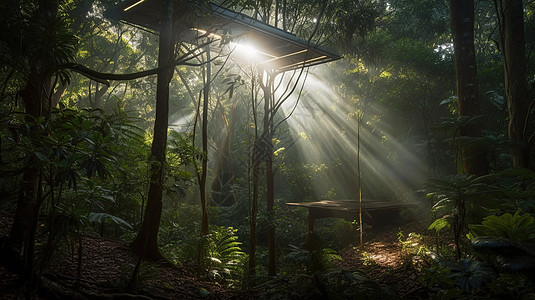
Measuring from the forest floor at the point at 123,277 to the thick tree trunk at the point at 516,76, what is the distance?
6.63ft

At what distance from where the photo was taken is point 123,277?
11.5 feet

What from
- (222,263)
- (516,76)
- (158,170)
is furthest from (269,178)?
(516,76)

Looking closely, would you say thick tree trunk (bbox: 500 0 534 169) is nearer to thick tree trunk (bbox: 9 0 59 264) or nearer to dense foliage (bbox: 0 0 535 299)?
dense foliage (bbox: 0 0 535 299)

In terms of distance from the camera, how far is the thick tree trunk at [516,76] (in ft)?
15.8

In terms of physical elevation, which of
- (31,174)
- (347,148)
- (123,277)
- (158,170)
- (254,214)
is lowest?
(123,277)

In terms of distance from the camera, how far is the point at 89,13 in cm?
1288

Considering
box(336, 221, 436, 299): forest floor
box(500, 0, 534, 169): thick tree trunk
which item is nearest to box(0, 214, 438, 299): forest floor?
box(336, 221, 436, 299): forest floor

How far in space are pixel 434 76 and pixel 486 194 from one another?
8.50 meters

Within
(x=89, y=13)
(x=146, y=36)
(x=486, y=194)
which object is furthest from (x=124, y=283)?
(x=146, y=36)

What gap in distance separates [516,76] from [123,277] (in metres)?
5.91

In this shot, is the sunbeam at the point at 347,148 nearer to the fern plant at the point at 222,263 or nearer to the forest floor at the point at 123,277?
the forest floor at the point at 123,277

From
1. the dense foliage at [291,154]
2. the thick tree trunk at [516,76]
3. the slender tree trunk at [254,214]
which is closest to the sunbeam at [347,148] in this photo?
the dense foliage at [291,154]

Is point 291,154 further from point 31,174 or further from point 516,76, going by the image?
point 31,174

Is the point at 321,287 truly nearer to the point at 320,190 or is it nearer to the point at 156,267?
the point at 156,267
